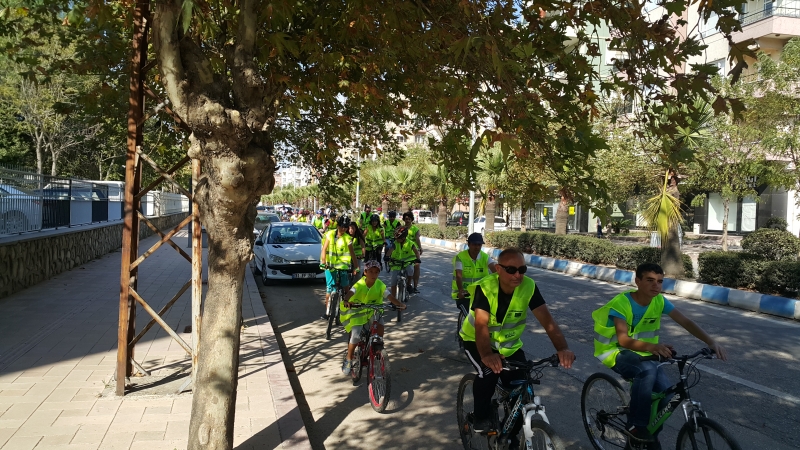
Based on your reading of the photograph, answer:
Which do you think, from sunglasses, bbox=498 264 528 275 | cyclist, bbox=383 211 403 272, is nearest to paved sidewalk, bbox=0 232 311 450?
sunglasses, bbox=498 264 528 275

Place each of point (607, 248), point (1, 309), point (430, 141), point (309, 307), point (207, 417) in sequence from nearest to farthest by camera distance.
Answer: point (207, 417)
point (430, 141)
point (1, 309)
point (309, 307)
point (607, 248)

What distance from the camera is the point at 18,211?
11680mm

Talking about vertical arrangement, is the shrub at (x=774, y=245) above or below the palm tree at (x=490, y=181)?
below

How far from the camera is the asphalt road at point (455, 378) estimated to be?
5289 mm

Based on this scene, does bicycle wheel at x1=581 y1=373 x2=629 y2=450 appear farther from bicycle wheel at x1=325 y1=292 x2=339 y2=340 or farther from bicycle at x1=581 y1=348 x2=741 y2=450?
bicycle wheel at x1=325 y1=292 x2=339 y2=340

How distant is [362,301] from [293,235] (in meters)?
9.82

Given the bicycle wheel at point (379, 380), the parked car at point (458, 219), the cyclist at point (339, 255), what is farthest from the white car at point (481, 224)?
the bicycle wheel at point (379, 380)

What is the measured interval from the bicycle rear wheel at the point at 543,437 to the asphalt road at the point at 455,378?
5.07 ft

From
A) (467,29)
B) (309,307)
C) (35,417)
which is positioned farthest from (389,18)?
(309,307)

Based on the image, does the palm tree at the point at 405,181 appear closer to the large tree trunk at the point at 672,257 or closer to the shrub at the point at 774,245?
the large tree trunk at the point at 672,257

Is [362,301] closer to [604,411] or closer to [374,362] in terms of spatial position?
[374,362]

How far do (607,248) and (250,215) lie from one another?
16906mm

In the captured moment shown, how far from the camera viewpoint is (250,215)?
419 centimetres

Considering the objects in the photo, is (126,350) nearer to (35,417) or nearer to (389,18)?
(35,417)
